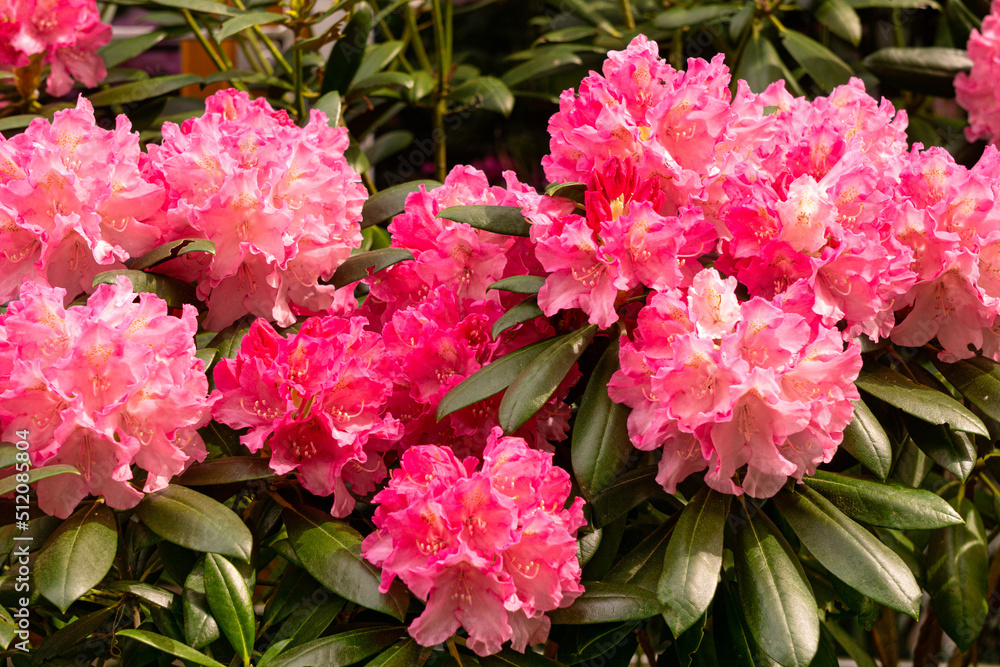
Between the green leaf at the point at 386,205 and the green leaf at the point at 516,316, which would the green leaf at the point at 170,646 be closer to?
the green leaf at the point at 516,316

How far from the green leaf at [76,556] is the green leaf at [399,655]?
0.87 ft

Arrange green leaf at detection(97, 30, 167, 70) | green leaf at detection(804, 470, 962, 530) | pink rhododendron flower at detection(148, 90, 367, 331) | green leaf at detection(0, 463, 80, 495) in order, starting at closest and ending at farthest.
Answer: green leaf at detection(0, 463, 80, 495), green leaf at detection(804, 470, 962, 530), pink rhododendron flower at detection(148, 90, 367, 331), green leaf at detection(97, 30, 167, 70)

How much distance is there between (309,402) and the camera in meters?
0.95

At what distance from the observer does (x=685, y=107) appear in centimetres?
99

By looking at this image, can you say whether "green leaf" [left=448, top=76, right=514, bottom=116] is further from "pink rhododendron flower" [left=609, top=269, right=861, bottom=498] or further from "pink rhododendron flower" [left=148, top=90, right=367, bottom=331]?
"pink rhododendron flower" [left=609, top=269, right=861, bottom=498]

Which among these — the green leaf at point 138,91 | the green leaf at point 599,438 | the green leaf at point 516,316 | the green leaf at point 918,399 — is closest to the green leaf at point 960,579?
the green leaf at point 918,399

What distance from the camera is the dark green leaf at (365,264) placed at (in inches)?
42.0

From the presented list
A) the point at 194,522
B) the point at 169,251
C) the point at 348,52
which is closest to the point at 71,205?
the point at 169,251

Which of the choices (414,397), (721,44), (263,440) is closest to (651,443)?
(414,397)

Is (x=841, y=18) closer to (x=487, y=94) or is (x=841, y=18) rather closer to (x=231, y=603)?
(x=487, y=94)

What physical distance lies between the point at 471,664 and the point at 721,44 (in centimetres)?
154

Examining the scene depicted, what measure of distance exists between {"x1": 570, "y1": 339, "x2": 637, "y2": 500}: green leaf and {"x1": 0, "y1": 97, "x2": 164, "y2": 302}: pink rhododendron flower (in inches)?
20.8

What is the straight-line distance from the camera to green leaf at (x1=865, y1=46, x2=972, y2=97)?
173 cm

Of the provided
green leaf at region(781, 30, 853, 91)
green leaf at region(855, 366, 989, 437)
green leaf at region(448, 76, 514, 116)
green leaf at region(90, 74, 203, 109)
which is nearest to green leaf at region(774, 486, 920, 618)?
green leaf at region(855, 366, 989, 437)
